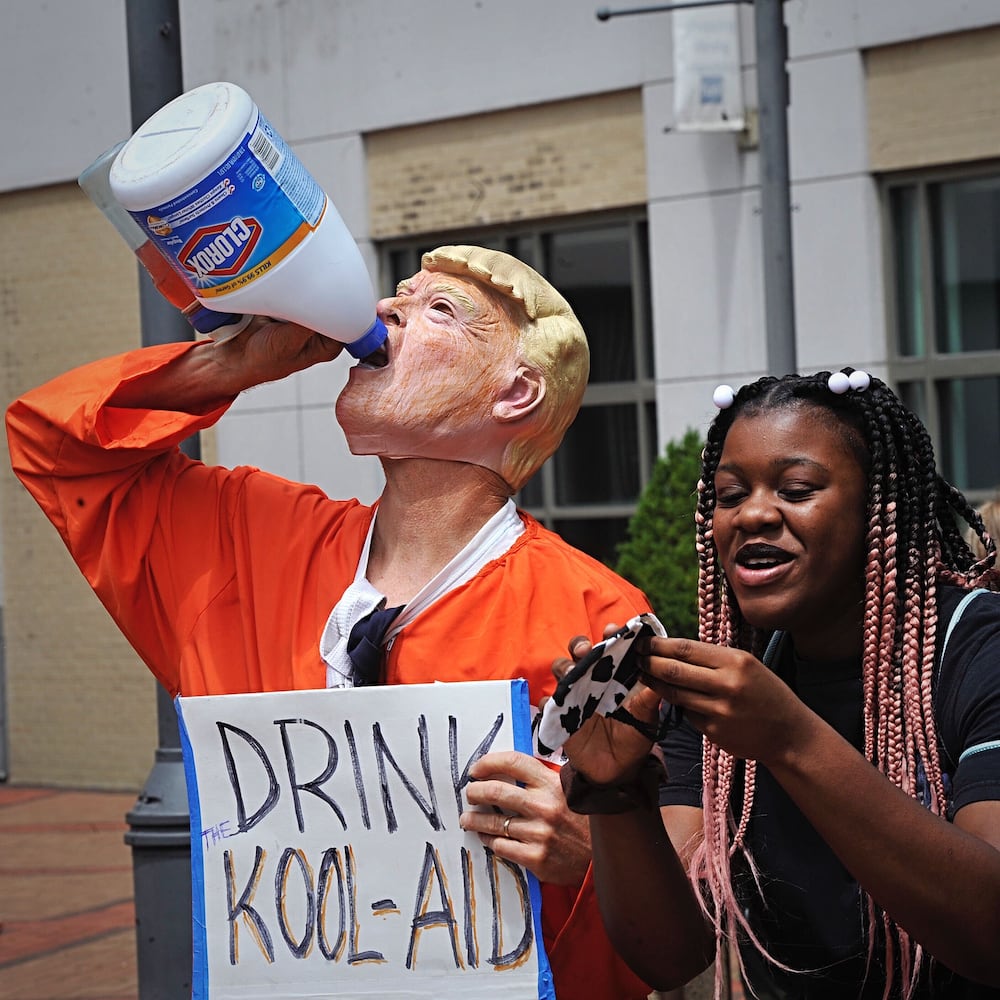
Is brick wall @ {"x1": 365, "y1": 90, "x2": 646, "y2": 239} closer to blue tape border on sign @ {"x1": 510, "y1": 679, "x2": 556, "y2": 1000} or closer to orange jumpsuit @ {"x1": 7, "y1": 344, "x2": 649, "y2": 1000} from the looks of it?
orange jumpsuit @ {"x1": 7, "y1": 344, "x2": 649, "y2": 1000}

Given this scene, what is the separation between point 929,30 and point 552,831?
639 centimetres

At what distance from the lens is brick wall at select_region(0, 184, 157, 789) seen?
1030cm

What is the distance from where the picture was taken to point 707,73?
809 cm

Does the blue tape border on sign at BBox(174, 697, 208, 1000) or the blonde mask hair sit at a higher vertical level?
the blonde mask hair

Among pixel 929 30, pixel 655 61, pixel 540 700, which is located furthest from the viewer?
pixel 655 61

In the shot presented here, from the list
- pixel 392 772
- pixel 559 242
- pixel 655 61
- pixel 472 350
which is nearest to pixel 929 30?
pixel 655 61

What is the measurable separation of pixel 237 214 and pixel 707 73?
6.08m

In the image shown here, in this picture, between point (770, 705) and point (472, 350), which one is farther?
point (472, 350)

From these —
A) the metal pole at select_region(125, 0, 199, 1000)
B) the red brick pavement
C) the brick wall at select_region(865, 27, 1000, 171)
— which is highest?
the brick wall at select_region(865, 27, 1000, 171)

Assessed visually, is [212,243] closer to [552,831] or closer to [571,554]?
[571,554]

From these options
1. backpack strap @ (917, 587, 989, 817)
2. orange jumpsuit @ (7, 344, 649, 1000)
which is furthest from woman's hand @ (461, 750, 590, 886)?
backpack strap @ (917, 587, 989, 817)

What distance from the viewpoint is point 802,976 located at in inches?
84.7

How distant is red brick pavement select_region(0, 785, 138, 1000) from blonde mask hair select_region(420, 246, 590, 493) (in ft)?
12.8

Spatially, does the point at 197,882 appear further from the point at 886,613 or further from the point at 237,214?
the point at 886,613
